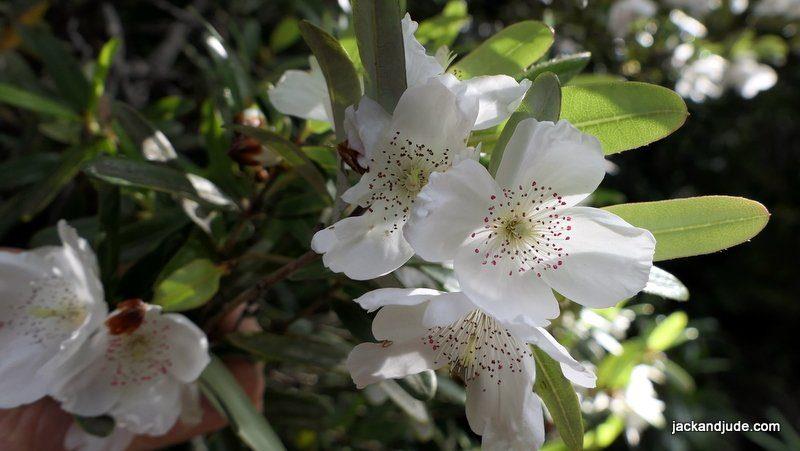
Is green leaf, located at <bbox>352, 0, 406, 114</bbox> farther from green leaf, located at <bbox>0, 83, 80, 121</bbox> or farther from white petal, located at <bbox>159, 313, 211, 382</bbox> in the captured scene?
green leaf, located at <bbox>0, 83, 80, 121</bbox>

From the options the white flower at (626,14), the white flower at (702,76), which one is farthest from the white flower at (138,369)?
the white flower at (702,76)

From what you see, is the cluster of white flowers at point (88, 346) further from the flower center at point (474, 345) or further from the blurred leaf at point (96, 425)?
the flower center at point (474, 345)

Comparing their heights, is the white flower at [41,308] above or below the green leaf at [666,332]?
above

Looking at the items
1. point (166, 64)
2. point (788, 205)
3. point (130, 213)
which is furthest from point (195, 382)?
point (788, 205)

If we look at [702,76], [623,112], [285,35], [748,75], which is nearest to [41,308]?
[623,112]

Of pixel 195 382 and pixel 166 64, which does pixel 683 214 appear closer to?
pixel 195 382

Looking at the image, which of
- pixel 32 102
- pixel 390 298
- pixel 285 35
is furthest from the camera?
pixel 285 35

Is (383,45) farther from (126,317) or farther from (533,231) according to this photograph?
(126,317)

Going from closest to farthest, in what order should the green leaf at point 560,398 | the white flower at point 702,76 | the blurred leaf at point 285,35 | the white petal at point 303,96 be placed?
the green leaf at point 560,398 < the white petal at point 303,96 < the blurred leaf at point 285,35 < the white flower at point 702,76
